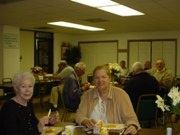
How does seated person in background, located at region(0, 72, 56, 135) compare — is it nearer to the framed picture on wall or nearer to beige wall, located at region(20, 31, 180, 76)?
beige wall, located at region(20, 31, 180, 76)

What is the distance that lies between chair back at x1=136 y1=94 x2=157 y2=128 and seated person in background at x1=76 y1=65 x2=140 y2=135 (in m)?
1.37

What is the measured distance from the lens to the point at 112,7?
232 inches

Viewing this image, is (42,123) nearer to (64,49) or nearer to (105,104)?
(105,104)

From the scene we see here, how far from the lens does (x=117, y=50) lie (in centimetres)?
1146

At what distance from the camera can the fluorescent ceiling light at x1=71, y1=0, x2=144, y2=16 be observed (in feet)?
17.6

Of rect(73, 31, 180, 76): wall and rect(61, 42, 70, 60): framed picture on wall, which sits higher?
rect(73, 31, 180, 76): wall

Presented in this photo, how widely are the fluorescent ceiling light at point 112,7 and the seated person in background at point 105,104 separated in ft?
8.80

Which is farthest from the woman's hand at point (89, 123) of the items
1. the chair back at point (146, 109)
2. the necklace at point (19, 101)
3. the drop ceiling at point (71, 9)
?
the drop ceiling at point (71, 9)

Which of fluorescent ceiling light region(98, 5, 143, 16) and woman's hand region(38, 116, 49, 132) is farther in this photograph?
fluorescent ceiling light region(98, 5, 143, 16)

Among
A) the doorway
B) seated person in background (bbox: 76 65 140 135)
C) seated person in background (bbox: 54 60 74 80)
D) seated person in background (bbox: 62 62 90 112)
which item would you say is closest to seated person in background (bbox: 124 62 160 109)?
seated person in background (bbox: 62 62 90 112)

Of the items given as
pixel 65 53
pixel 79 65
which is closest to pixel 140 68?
pixel 79 65

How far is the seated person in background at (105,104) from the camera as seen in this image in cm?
281

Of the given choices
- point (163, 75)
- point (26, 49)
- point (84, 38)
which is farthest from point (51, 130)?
point (84, 38)

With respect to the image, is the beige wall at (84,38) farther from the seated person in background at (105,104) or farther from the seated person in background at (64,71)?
the seated person in background at (105,104)
